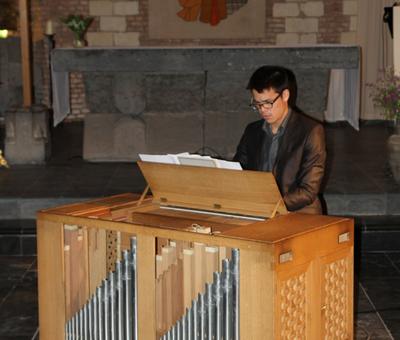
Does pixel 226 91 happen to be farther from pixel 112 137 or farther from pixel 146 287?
pixel 146 287

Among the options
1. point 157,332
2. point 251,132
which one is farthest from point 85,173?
point 157,332

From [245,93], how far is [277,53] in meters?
0.55

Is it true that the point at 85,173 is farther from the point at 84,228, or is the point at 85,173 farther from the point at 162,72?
the point at 84,228

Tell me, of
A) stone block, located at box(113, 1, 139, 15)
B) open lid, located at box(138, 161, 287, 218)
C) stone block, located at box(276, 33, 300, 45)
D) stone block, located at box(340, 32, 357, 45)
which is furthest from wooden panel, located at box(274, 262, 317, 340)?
stone block, located at box(113, 1, 139, 15)

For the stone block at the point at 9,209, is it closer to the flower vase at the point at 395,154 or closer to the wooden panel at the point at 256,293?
the flower vase at the point at 395,154

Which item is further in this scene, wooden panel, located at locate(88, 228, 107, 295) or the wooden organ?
wooden panel, located at locate(88, 228, 107, 295)

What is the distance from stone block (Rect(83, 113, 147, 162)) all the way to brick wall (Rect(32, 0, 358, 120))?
15.0ft

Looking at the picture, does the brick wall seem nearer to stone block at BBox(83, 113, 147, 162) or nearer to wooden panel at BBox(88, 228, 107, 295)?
stone block at BBox(83, 113, 147, 162)

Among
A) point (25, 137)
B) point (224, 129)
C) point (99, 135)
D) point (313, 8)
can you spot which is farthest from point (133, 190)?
point (313, 8)

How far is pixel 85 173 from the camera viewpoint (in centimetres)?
807

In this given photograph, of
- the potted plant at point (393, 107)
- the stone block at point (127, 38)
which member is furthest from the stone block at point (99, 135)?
the stone block at point (127, 38)

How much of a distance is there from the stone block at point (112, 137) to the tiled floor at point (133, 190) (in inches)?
6.6

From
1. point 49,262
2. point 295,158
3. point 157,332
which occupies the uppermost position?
point 295,158

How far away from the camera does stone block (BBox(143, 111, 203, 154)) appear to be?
859cm
